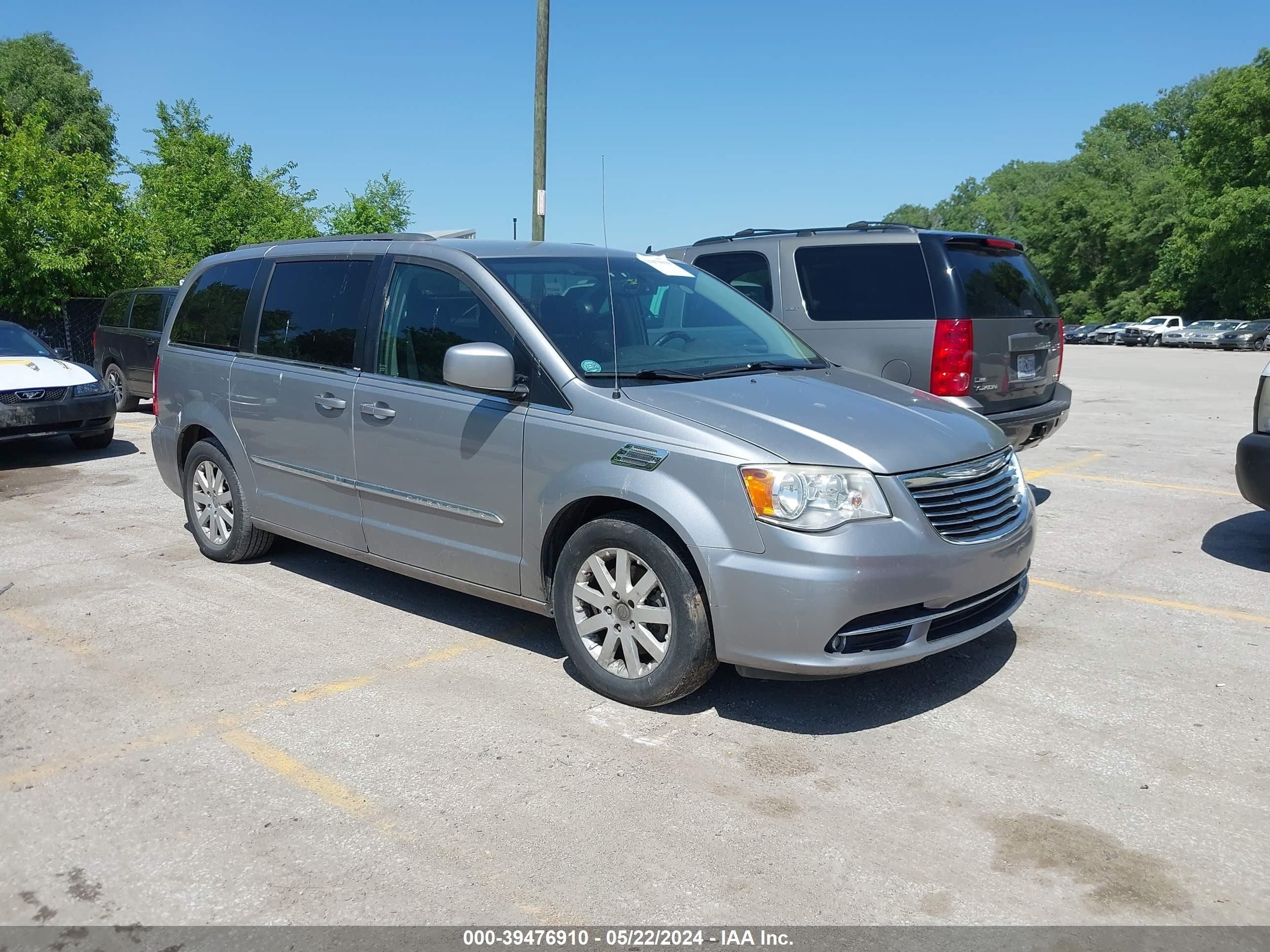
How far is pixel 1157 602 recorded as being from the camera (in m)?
5.88

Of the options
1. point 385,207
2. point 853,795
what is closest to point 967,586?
point 853,795

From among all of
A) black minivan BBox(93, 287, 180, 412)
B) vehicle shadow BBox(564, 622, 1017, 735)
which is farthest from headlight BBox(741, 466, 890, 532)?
black minivan BBox(93, 287, 180, 412)

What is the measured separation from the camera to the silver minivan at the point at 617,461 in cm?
397

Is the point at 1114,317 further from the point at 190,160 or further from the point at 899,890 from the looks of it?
the point at 899,890

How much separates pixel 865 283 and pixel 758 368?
8.88 feet

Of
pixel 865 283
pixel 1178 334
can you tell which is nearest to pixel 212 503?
pixel 865 283

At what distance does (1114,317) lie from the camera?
7494cm

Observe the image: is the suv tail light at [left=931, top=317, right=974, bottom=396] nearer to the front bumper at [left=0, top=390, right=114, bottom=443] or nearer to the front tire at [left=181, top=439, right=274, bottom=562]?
the front tire at [left=181, top=439, right=274, bottom=562]

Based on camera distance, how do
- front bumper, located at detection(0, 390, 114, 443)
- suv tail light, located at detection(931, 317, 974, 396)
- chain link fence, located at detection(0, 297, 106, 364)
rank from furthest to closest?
chain link fence, located at detection(0, 297, 106, 364) < front bumper, located at detection(0, 390, 114, 443) < suv tail light, located at detection(931, 317, 974, 396)

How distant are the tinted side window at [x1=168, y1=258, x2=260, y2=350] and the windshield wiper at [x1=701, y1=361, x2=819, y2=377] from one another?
10.1 ft

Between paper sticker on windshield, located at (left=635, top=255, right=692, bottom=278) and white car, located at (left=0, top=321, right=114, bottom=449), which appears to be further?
white car, located at (left=0, top=321, right=114, bottom=449)

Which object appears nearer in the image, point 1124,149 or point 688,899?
point 688,899

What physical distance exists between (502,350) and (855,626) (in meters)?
1.83

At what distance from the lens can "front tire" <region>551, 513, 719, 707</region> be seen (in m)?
4.12
